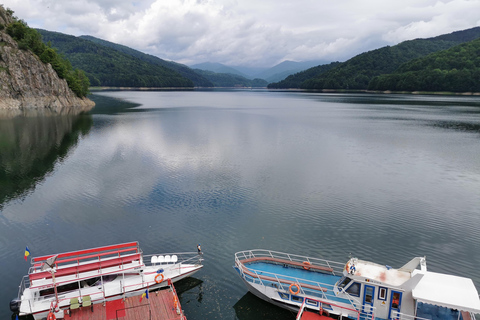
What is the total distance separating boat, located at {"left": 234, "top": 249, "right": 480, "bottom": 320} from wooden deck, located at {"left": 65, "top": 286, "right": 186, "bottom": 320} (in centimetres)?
534

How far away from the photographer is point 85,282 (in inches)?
829

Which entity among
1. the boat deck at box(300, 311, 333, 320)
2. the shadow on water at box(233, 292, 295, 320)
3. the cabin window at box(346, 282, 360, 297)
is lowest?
the shadow on water at box(233, 292, 295, 320)

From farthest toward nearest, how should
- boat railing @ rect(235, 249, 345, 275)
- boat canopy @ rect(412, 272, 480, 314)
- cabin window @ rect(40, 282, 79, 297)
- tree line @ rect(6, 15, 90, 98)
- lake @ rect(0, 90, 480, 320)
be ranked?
tree line @ rect(6, 15, 90, 98), lake @ rect(0, 90, 480, 320), boat railing @ rect(235, 249, 345, 275), cabin window @ rect(40, 282, 79, 297), boat canopy @ rect(412, 272, 480, 314)

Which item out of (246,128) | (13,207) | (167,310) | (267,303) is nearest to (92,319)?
(167,310)

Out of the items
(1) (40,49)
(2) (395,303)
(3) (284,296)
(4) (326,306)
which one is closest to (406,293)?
(2) (395,303)

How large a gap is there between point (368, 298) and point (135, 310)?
1450 cm

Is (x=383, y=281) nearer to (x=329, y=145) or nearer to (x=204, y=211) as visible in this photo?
(x=204, y=211)

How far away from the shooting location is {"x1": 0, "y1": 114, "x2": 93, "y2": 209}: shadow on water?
141ft

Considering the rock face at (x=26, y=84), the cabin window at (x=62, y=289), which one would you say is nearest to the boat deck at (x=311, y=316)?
the cabin window at (x=62, y=289)

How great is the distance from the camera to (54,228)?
3077 centimetres

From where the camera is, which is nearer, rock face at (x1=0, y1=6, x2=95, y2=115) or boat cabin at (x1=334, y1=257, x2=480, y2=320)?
boat cabin at (x1=334, y1=257, x2=480, y2=320)

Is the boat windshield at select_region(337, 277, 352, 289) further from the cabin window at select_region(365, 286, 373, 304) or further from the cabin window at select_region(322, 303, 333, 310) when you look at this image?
the cabin window at select_region(322, 303, 333, 310)

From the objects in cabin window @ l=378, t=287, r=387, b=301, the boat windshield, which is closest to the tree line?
the boat windshield

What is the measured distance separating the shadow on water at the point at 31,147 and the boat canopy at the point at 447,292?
136 ft
